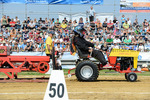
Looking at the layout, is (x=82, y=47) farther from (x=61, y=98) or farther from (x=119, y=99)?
(x=61, y=98)

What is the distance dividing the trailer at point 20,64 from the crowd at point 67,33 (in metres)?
7.49

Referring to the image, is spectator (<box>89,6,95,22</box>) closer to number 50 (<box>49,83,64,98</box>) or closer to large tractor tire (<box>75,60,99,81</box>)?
large tractor tire (<box>75,60,99,81</box>)


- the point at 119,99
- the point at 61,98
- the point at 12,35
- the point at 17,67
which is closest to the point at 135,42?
the point at 12,35

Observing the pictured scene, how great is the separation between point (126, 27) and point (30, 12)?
698 cm

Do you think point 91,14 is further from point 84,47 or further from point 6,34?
point 84,47

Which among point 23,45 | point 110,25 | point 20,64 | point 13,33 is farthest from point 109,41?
point 20,64

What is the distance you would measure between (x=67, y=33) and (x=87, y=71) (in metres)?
9.90

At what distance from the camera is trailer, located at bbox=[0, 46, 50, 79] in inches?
409

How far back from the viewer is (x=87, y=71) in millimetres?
10578

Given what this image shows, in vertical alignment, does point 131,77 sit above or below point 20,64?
below

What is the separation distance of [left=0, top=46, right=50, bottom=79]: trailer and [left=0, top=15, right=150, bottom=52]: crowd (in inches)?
295

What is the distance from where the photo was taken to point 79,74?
1054cm

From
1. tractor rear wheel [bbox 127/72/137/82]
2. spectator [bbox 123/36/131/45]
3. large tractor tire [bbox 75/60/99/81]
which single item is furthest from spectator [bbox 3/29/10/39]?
tractor rear wheel [bbox 127/72/137/82]

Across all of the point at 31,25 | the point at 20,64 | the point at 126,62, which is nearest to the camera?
the point at 20,64
